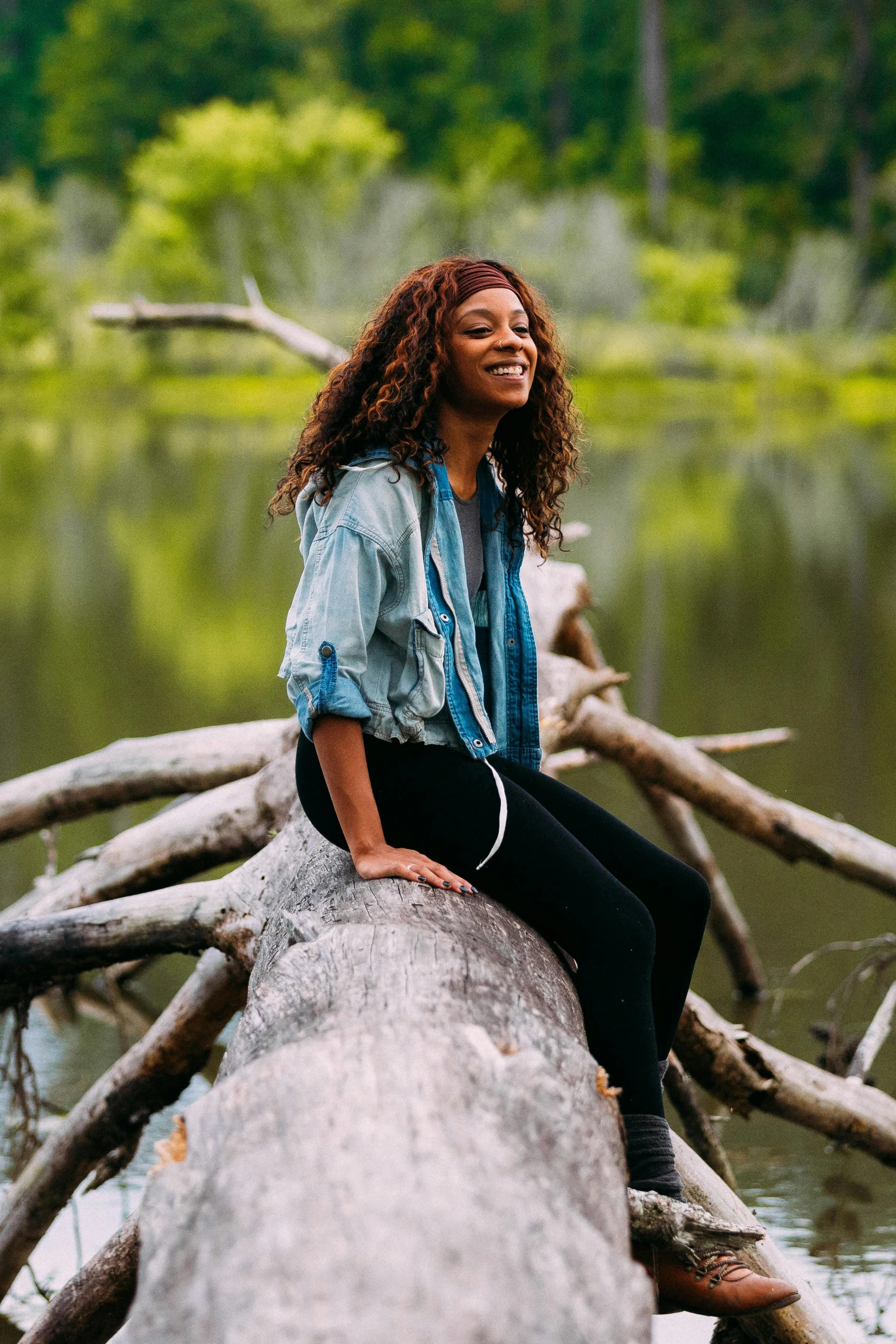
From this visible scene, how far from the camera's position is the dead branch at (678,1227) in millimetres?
2010

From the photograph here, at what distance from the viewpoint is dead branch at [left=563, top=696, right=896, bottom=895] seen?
13.9 feet

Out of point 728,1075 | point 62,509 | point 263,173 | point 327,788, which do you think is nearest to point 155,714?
point 728,1075

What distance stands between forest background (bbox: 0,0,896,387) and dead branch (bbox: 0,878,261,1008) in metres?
35.1

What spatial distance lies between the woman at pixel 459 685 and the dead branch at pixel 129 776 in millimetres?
1412

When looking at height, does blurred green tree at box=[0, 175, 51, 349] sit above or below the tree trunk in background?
below

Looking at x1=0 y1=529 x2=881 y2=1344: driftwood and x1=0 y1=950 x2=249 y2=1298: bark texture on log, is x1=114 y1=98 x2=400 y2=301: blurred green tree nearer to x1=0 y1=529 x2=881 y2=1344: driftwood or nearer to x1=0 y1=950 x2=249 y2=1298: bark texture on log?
x1=0 y1=950 x2=249 y2=1298: bark texture on log

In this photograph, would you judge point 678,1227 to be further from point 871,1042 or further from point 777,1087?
point 871,1042

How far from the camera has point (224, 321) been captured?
5555 mm

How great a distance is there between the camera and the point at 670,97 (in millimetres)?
54531

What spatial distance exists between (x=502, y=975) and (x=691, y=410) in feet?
124

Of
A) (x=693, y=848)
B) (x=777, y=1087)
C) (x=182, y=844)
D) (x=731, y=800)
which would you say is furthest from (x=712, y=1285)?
(x=693, y=848)

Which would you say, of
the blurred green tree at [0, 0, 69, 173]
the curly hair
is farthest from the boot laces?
the blurred green tree at [0, 0, 69, 173]

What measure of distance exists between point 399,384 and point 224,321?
332 cm

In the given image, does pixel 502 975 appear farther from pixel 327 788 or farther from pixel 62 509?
pixel 62 509
